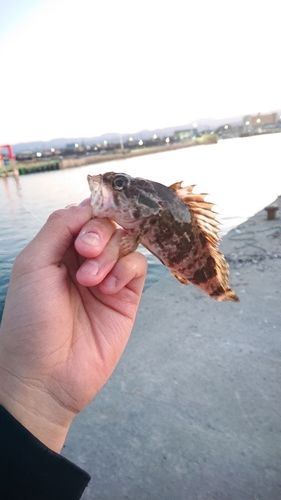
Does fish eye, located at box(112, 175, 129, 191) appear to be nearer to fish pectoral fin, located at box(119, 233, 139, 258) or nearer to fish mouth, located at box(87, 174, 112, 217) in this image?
fish mouth, located at box(87, 174, 112, 217)

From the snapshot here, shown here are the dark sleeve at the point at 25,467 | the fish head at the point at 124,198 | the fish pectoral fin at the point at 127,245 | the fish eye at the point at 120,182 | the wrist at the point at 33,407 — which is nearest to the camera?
the dark sleeve at the point at 25,467

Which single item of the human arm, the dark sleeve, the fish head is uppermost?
the fish head

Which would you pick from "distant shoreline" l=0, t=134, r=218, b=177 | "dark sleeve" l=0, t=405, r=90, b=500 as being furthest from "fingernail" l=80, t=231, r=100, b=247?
"distant shoreline" l=0, t=134, r=218, b=177

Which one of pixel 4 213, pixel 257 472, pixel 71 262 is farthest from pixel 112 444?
pixel 4 213

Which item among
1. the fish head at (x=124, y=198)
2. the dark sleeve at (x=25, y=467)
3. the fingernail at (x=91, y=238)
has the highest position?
the fish head at (x=124, y=198)

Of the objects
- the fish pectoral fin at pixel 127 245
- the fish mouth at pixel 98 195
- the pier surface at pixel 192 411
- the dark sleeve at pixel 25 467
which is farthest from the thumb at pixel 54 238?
the pier surface at pixel 192 411

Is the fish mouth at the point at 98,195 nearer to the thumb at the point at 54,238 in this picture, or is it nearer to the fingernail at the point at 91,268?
the thumb at the point at 54,238

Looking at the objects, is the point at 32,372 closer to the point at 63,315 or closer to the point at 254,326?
the point at 63,315
